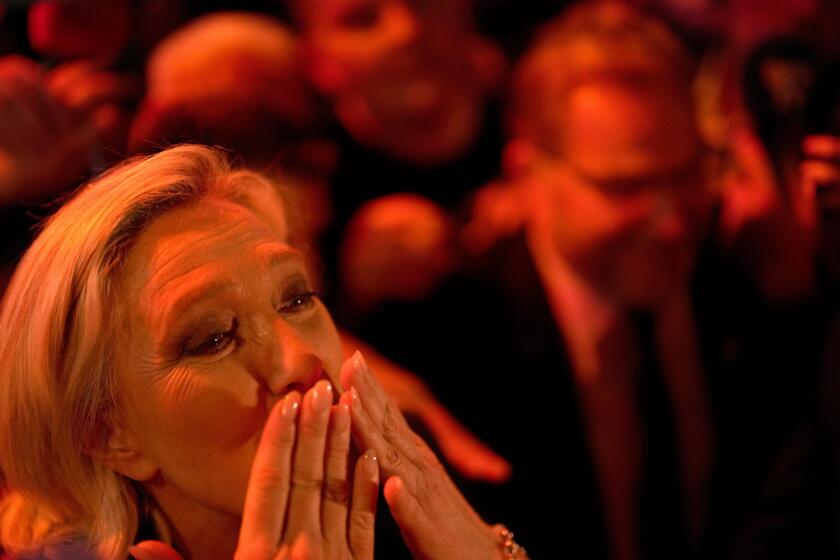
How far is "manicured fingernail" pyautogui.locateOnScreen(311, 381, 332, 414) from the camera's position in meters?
0.80

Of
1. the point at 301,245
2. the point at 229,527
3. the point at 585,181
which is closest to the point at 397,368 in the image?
the point at 585,181

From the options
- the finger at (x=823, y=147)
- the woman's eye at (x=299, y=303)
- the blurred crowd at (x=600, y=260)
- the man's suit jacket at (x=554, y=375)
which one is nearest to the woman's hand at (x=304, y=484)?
the woman's eye at (x=299, y=303)

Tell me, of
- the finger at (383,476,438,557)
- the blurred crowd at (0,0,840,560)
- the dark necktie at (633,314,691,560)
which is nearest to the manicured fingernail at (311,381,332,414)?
the finger at (383,476,438,557)

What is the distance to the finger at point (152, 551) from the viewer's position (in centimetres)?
88

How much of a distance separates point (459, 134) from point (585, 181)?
596mm

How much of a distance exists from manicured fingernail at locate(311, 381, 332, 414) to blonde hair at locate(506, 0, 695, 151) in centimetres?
118

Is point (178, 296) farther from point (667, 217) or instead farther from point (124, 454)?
point (667, 217)

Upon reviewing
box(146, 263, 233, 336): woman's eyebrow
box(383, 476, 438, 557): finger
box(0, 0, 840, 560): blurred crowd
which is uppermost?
box(146, 263, 233, 336): woman's eyebrow

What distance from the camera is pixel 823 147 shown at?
5.16 feet

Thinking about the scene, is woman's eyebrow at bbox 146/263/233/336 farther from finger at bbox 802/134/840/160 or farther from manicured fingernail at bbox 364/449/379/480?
finger at bbox 802/134/840/160

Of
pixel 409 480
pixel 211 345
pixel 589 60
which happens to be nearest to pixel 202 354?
pixel 211 345

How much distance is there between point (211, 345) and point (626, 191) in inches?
45.0

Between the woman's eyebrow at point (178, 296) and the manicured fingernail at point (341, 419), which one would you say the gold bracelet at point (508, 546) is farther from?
the woman's eyebrow at point (178, 296)

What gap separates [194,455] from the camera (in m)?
0.87
